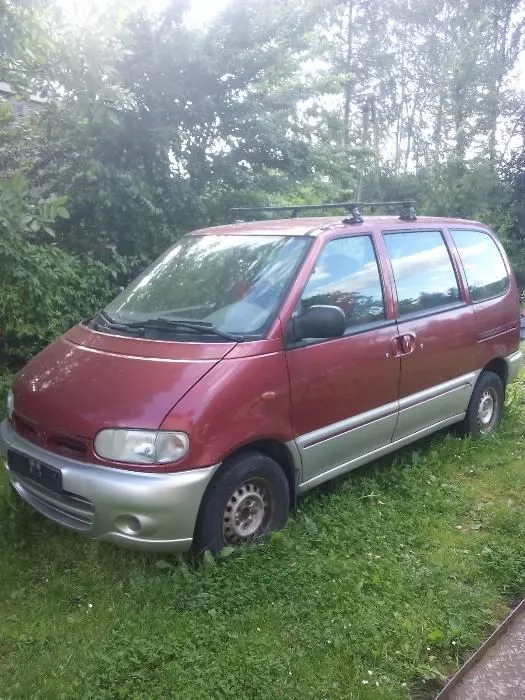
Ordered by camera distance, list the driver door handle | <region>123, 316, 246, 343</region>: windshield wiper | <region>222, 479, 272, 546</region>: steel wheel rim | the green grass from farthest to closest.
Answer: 1. the driver door handle
2. <region>123, 316, 246, 343</region>: windshield wiper
3. <region>222, 479, 272, 546</region>: steel wheel rim
4. the green grass

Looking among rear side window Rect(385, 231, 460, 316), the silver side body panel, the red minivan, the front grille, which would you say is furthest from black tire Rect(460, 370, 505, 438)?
the front grille

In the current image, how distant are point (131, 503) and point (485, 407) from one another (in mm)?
3628

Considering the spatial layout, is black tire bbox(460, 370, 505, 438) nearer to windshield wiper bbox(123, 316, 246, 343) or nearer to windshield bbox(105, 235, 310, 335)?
windshield bbox(105, 235, 310, 335)

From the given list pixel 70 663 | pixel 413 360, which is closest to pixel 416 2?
pixel 413 360

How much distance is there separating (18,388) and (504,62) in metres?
19.3

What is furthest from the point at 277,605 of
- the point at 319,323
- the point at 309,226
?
the point at 309,226

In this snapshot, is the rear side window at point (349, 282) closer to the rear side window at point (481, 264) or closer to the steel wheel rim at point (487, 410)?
the rear side window at point (481, 264)

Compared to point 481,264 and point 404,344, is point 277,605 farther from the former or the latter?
point 481,264

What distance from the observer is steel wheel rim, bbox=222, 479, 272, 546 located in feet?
11.4

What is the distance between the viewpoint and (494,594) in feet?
11.0

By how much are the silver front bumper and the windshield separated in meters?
0.97

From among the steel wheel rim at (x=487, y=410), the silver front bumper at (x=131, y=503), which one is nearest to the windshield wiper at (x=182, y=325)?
the silver front bumper at (x=131, y=503)

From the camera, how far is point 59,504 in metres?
3.33

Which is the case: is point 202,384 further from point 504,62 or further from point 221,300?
point 504,62
